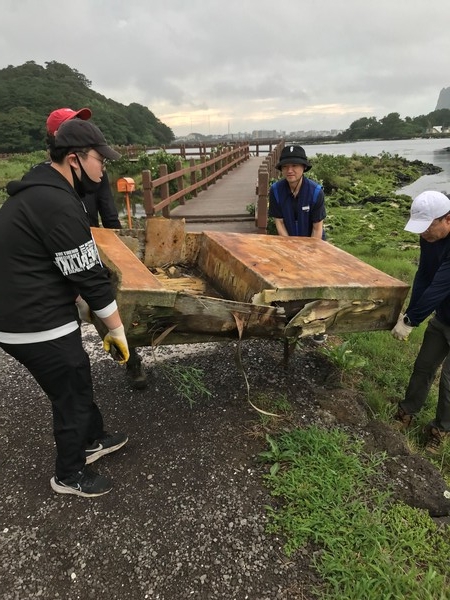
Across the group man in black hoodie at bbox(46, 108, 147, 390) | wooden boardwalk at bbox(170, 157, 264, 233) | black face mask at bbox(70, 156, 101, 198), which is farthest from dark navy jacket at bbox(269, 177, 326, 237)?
wooden boardwalk at bbox(170, 157, 264, 233)

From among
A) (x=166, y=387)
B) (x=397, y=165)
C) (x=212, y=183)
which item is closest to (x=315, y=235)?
(x=166, y=387)

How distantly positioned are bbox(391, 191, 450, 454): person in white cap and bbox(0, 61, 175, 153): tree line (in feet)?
194

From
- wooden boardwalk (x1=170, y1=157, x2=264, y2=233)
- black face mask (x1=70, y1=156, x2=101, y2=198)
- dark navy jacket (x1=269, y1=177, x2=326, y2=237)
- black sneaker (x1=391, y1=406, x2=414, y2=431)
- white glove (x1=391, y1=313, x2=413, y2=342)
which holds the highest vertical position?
black face mask (x1=70, y1=156, x2=101, y2=198)

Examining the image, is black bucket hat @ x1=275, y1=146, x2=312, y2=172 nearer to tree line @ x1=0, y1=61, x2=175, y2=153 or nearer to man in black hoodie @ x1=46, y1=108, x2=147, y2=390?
man in black hoodie @ x1=46, y1=108, x2=147, y2=390

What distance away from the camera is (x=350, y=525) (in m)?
2.44

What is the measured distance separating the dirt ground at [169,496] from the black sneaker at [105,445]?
75 millimetres

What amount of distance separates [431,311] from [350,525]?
5.17 ft

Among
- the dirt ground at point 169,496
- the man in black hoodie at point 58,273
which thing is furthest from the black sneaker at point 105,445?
the man in black hoodie at point 58,273

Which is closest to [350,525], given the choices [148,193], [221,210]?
[148,193]

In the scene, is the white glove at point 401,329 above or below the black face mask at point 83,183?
below

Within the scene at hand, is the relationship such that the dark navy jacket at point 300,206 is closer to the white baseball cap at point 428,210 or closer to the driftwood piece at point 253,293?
the driftwood piece at point 253,293

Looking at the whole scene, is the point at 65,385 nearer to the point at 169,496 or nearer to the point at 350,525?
the point at 169,496

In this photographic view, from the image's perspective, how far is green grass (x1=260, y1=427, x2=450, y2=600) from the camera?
2.11 metres

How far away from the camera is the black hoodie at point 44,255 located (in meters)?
2.01
